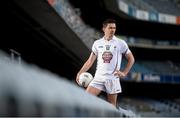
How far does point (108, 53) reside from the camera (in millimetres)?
5410

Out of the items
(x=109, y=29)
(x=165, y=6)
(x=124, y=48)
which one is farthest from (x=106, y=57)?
(x=165, y=6)

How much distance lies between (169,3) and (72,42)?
24.3 metres

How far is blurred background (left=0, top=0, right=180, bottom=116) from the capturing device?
2134 centimetres

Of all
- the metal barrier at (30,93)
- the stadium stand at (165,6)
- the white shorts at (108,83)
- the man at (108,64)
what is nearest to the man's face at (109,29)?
the man at (108,64)

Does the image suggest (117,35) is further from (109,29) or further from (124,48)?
(109,29)

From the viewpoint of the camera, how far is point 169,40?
143 ft

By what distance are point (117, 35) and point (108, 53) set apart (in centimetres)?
3584

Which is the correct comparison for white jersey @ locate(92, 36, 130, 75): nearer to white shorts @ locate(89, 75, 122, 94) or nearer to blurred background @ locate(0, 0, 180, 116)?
white shorts @ locate(89, 75, 122, 94)

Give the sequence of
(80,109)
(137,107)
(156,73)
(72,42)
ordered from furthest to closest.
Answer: (156,73) < (137,107) < (72,42) < (80,109)

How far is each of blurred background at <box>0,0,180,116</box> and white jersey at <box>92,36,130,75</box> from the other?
13.6m

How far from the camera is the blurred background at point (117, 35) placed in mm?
21344

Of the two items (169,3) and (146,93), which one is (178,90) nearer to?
(146,93)

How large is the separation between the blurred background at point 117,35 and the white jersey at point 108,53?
1358cm

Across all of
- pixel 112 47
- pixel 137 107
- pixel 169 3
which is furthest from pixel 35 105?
pixel 169 3
